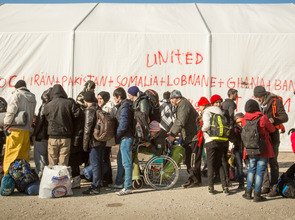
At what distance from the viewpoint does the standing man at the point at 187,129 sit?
6.61 meters

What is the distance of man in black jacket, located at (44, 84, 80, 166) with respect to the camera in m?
6.05

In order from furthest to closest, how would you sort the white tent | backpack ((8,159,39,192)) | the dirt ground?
the white tent < backpack ((8,159,39,192)) < the dirt ground

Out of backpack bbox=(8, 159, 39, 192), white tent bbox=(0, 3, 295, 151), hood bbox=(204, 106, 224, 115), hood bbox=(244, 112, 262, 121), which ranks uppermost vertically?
white tent bbox=(0, 3, 295, 151)

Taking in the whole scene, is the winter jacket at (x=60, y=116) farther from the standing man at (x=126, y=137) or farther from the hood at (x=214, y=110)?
the hood at (x=214, y=110)

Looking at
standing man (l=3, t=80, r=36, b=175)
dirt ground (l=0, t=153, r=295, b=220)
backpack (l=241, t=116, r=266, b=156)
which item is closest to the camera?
dirt ground (l=0, t=153, r=295, b=220)

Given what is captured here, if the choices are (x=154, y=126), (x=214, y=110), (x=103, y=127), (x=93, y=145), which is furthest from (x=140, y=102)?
(x=214, y=110)

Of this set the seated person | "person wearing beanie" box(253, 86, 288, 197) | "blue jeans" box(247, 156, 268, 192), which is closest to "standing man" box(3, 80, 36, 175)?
the seated person

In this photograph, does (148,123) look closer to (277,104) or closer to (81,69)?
(277,104)

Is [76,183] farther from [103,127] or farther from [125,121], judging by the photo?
[125,121]

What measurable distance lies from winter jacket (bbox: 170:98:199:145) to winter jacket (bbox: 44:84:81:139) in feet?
5.81

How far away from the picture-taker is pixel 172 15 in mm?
11695

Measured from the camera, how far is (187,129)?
22.1ft

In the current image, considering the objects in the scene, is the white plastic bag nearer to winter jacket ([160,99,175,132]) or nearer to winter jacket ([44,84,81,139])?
winter jacket ([44,84,81,139])

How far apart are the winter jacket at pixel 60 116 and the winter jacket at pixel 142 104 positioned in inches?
39.3
